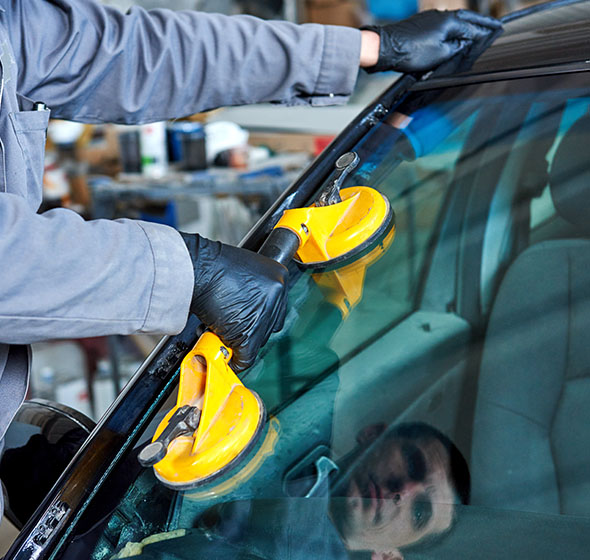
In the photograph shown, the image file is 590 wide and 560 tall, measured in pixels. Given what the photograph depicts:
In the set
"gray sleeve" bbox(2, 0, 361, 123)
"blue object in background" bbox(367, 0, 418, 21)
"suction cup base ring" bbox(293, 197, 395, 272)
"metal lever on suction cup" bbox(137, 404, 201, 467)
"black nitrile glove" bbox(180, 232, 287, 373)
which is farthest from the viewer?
"blue object in background" bbox(367, 0, 418, 21)

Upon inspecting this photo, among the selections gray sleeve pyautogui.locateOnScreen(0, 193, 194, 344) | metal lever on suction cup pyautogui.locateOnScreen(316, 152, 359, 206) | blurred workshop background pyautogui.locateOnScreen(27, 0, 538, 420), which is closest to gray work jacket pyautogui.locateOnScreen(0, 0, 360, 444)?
gray sleeve pyautogui.locateOnScreen(0, 193, 194, 344)

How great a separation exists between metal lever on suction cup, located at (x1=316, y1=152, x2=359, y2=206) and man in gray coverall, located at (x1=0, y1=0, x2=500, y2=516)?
161 mm

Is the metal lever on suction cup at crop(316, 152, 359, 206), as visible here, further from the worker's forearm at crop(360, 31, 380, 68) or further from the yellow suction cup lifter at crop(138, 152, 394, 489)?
the worker's forearm at crop(360, 31, 380, 68)

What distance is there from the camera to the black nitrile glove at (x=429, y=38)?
1223 mm

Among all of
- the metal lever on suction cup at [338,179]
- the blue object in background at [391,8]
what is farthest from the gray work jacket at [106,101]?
the blue object in background at [391,8]

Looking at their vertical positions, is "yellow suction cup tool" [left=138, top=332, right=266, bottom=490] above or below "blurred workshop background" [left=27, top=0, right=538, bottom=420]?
above

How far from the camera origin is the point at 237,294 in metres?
0.88

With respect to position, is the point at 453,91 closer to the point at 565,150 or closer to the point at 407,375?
the point at 565,150

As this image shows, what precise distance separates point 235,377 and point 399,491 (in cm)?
27

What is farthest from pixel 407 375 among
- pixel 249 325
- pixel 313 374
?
pixel 249 325

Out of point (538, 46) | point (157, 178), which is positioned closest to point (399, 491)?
point (538, 46)

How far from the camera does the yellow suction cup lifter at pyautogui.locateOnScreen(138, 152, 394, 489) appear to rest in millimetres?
766

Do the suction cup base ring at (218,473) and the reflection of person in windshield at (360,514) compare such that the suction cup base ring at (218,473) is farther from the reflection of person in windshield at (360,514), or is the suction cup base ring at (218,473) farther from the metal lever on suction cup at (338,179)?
the metal lever on suction cup at (338,179)

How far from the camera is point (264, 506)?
0.82 m
